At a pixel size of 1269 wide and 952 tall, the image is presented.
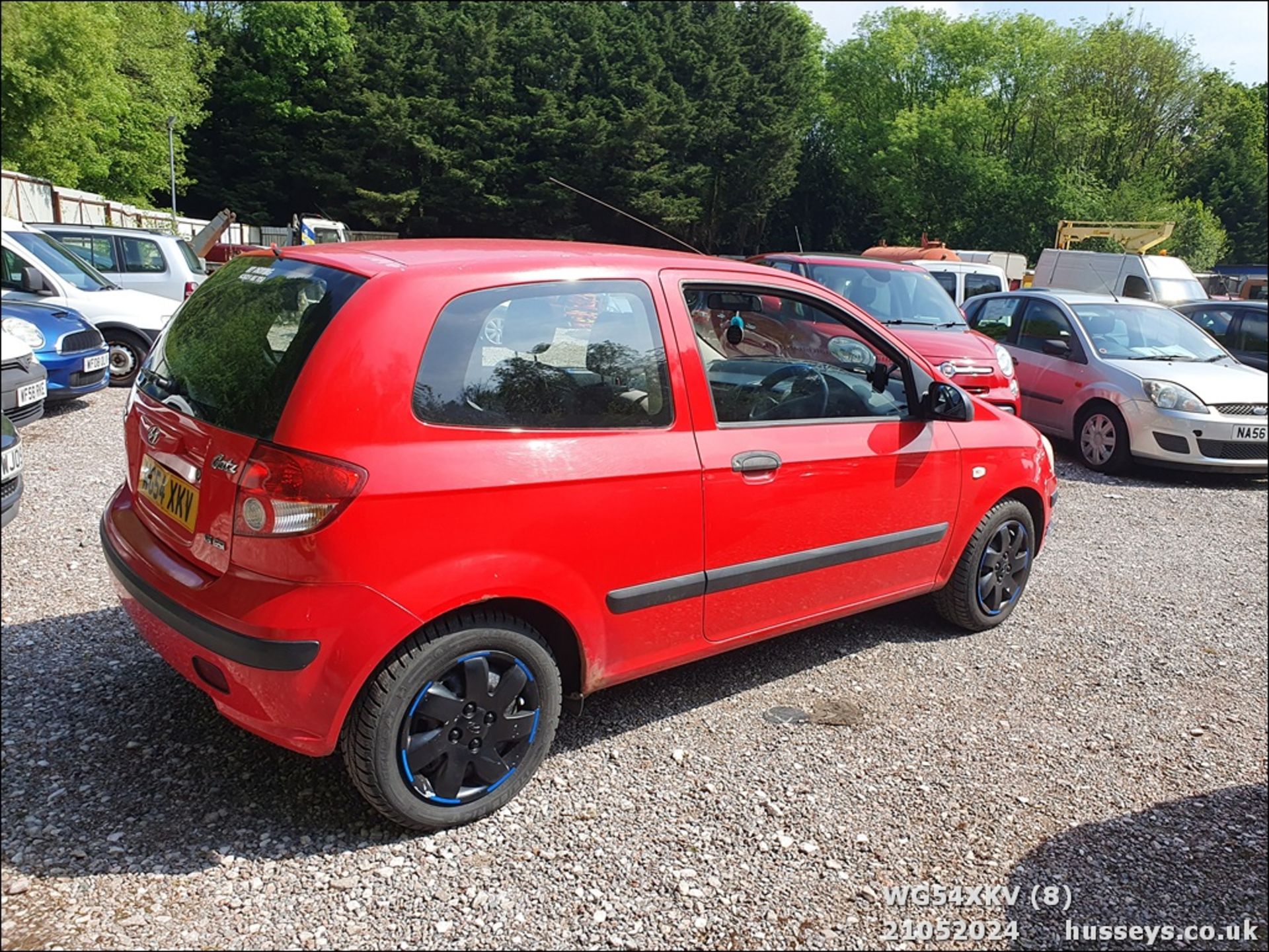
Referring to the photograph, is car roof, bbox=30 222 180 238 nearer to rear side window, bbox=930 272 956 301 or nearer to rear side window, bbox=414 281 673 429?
rear side window, bbox=414 281 673 429

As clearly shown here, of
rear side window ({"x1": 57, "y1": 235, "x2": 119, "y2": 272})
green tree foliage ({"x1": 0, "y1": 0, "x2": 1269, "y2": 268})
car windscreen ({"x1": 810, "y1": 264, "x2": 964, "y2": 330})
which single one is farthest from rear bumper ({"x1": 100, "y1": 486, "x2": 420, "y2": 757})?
green tree foliage ({"x1": 0, "y1": 0, "x2": 1269, "y2": 268})

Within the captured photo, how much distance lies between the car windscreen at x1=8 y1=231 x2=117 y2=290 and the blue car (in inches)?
61.3

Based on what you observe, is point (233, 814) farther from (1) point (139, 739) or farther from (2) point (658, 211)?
(2) point (658, 211)

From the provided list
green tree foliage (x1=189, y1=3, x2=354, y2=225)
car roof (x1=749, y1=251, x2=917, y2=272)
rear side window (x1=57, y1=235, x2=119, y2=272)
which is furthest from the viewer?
green tree foliage (x1=189, y1=3, x2=354, y2=225)

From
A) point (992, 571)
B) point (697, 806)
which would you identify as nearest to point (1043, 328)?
point (992, 571)

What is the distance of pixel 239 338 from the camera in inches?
114

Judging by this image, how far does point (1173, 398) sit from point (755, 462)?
6867 millimetres

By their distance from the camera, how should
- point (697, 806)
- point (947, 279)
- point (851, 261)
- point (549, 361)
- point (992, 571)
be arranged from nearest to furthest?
point (549, 361), point (697, 806), point (992, 571), point (851, 261), point (947, 279)

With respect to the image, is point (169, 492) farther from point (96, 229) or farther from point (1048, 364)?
point (96, 229)

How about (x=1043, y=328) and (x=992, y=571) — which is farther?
(x=1043, y=328)

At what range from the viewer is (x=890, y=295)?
384 inches

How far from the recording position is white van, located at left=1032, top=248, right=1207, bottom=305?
18.5 meters

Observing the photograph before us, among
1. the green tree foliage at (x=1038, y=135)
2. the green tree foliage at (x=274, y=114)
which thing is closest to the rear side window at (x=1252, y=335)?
the green tree foliage at (x=1038, y=135)

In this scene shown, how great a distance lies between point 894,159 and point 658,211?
13.9 metres
